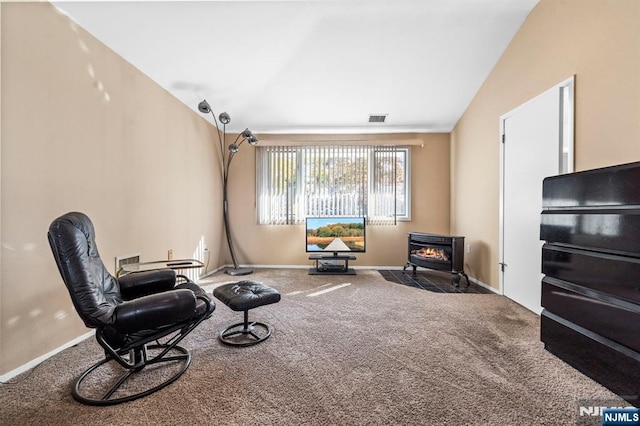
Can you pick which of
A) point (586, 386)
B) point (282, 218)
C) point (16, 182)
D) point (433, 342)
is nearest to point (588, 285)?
point (586, 386)

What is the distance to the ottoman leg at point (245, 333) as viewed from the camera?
6.82ft

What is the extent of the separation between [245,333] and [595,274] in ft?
7.88

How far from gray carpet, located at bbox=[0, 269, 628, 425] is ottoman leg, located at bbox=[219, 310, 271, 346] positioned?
0.08 meters

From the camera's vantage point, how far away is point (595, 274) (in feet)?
5.19

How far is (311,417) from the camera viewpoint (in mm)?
1312

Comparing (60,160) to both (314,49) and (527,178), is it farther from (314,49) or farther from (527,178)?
(527,178)

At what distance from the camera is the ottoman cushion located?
6.47ft

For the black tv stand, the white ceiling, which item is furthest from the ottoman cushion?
the white ceiling

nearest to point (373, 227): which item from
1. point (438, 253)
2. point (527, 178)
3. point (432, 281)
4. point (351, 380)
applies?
point (438, 253)

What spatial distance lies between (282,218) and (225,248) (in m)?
1.15

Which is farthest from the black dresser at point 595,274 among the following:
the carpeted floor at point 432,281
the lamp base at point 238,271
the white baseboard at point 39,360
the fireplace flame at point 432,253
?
the lamp base at point 238,271

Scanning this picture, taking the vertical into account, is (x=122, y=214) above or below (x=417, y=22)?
below

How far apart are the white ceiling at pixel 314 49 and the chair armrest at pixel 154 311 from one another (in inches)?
89.1

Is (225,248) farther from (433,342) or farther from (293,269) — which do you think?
(433,342)
